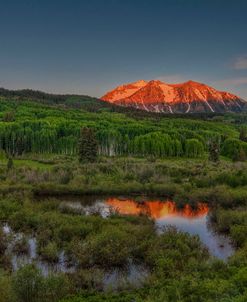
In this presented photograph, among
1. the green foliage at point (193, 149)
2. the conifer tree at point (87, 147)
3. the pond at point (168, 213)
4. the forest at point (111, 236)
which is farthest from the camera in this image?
the green foliage at point (193, 149)

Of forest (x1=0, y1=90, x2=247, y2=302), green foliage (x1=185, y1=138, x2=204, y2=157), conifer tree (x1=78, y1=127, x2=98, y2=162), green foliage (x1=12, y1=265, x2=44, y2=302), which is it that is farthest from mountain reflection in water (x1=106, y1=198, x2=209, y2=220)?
green foliage (x1=185, y1=138, x2=204, y2=157)

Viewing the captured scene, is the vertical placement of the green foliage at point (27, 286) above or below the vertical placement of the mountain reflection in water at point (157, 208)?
above

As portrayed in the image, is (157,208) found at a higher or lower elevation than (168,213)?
lower

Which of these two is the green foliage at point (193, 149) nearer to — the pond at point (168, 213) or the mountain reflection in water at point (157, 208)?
the pond at point (168, 213)

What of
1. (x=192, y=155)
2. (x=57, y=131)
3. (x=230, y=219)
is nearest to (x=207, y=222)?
(x=230, y=219)

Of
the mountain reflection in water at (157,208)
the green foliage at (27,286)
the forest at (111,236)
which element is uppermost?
the green foliage at (27,286)

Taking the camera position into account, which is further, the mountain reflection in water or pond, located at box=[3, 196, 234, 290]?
the mountain reflection in water

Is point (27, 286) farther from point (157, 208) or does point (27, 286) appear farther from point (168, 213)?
point (157, 208)

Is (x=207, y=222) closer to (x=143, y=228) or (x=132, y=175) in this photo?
(x=143, y=228)

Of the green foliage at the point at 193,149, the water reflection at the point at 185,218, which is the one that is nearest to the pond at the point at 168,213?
the water reflection at the point at 185,218

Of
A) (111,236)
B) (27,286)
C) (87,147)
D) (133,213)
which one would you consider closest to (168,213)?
(133,213)

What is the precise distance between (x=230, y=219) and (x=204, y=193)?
14723mm

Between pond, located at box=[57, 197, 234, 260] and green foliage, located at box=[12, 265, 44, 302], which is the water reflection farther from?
green foliage, located at box=[12, 265, 44, 302]

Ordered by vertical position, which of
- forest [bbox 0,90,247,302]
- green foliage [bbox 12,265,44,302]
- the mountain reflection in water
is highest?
green foliage [bbox 12,265,44,302]
